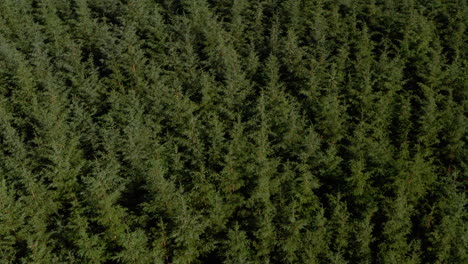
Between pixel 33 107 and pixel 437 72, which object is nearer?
pixel 33 107

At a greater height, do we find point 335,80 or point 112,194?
point 335,80

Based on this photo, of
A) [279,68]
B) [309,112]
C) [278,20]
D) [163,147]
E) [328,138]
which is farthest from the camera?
[278,20]

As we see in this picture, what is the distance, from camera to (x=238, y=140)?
904 inches

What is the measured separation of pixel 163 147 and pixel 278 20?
19704 millimetres

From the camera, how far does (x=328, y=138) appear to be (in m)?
25.8

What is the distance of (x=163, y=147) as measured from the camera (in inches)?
944

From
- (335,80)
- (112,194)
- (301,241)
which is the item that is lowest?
(301,241)

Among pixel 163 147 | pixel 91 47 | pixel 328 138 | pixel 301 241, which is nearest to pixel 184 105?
pixel 163 147

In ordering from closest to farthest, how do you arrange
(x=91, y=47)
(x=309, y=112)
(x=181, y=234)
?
(x=181, y=234)
(x=309, y=112)
(x=91, y=47)

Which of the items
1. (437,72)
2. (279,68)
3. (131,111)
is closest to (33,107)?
(131,111)

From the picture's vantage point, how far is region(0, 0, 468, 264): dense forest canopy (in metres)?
19.3

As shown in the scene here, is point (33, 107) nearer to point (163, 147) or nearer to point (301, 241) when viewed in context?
point (163, 147)

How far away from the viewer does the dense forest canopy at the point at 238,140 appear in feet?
63.4

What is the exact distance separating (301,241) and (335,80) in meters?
14.0
